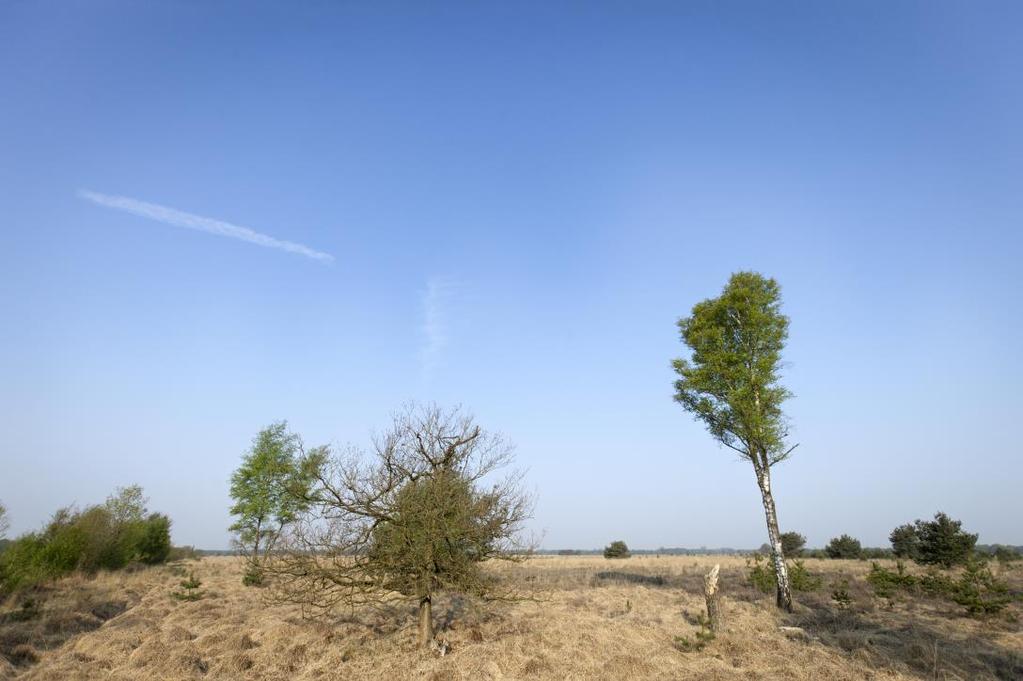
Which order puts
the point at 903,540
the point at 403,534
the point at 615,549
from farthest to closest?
1. the point at 615,549
2. the point at 903,540
3. the point at 403,534

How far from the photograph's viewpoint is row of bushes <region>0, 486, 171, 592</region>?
71.5 feet

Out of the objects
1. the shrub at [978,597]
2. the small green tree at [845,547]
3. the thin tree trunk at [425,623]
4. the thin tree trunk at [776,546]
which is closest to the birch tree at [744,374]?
the thin tree trunk at [776,546]

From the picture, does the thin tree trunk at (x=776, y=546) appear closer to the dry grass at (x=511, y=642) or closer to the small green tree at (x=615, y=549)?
the dry grass at (x=511, y=642)

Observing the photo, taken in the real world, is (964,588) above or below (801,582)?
above

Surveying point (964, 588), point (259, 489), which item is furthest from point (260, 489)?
point (964, 588)

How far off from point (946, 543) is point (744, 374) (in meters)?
19.0

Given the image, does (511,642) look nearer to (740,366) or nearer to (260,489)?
(740,366)

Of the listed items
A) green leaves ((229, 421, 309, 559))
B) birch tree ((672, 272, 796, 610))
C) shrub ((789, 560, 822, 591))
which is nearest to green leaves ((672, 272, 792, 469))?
birch tree ((672, 272, 796, 610))

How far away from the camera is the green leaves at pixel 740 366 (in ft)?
68.5

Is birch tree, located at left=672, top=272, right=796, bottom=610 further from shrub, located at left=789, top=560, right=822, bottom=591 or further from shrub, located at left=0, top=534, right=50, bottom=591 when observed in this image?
shrub, located at left=0, top=534, right=50, bottom=591

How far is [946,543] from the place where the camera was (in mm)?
28250

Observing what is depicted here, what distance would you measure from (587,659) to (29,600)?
813 inches

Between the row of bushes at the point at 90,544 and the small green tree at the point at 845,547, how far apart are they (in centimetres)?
5931

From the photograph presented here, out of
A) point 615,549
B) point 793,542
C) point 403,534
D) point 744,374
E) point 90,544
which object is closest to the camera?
point 403,534
